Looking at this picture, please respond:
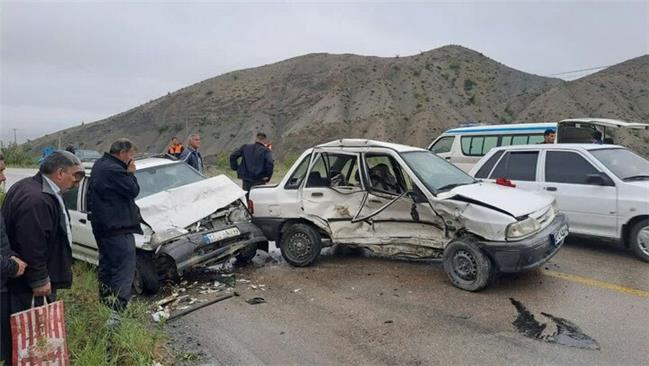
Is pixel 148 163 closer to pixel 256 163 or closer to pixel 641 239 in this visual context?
pixel 256 163

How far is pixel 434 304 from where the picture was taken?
4.67 metres

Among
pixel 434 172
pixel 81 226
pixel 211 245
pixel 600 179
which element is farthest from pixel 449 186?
pixel 81 226

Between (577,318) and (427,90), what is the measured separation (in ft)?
159

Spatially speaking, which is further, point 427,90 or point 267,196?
point 427,90

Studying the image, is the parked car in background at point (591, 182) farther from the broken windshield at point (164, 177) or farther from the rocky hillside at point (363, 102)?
the rocky hillside at point (363, 102)

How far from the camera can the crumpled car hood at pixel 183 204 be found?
215 inches

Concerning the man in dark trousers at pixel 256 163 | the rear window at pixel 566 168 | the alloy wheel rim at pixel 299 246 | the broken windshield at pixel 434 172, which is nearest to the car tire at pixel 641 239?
the rear window at pixel 566 168

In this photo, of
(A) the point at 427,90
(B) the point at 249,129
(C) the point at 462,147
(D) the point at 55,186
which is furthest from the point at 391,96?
(D) the point at 55,186

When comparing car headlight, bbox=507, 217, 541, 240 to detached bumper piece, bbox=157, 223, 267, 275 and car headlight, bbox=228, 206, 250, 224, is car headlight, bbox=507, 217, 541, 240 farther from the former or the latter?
car headlight, bbox=228, 206, 250, 224

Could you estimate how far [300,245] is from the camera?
20.3ft

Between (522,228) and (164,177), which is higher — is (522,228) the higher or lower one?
the lower one

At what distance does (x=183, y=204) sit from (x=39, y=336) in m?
2.97

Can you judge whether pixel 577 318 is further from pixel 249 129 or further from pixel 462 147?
pixel 249 129

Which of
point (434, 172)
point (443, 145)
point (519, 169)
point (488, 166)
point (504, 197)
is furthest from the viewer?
point (443, 145)
